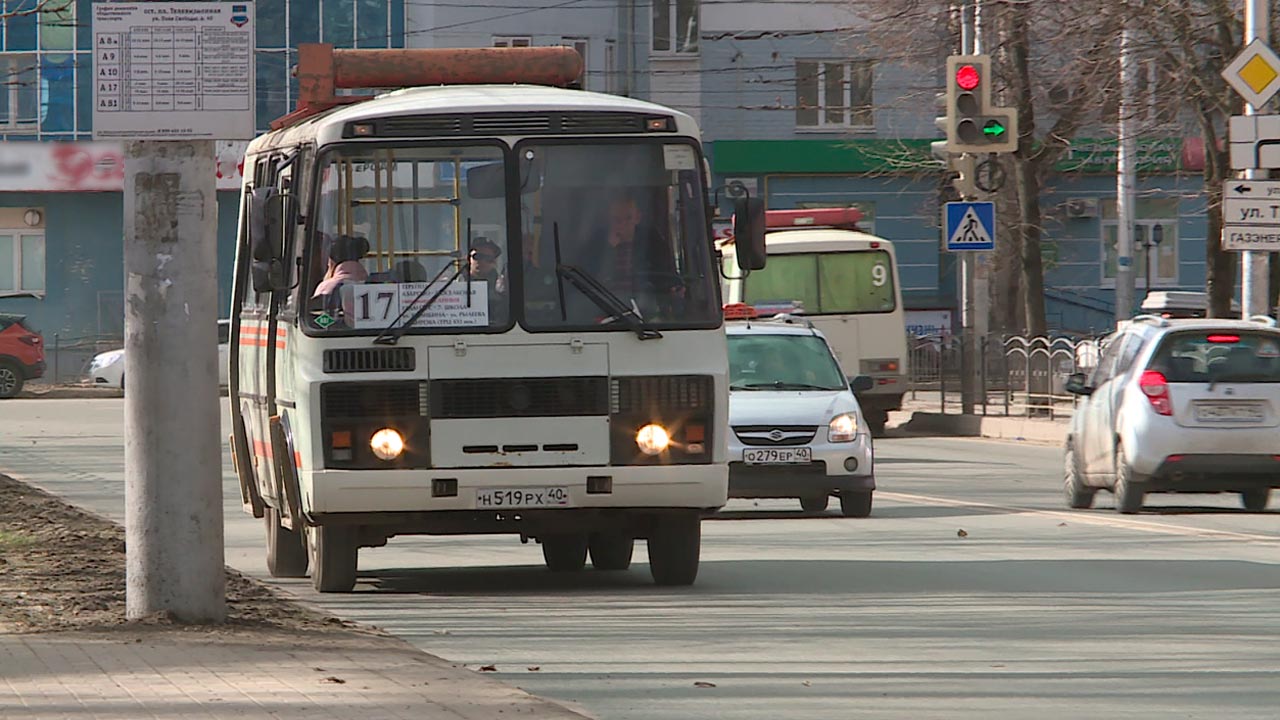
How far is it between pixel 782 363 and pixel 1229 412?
3.66 m

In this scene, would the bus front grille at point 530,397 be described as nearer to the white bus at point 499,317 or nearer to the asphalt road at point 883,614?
the white bus at point 499,317

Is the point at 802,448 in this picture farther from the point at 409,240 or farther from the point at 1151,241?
the point at 1151,241

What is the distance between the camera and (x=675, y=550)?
508 inches

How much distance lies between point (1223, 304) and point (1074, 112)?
579 cm

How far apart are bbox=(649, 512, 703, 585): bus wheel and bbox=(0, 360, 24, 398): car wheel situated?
34.7 m

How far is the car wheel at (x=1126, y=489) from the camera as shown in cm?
1814

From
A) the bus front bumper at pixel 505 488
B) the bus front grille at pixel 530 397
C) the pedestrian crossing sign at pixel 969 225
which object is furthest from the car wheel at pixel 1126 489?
the pedestrian crossing sign at pixel 969 225

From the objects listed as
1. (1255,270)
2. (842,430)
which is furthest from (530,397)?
(1255,270)

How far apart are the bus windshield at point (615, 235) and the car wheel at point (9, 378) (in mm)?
35177

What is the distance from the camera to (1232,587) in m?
12.7

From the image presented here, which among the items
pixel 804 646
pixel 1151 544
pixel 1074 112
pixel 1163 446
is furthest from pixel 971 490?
pixel 1074 112

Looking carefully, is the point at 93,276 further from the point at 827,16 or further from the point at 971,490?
the point at 971,490

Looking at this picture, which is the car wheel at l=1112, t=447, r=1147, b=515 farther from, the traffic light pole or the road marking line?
the traffic light pole

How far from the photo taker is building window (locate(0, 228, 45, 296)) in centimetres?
5647
